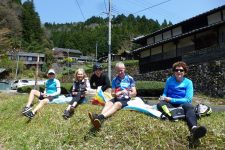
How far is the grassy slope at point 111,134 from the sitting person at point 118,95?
6.6 inches

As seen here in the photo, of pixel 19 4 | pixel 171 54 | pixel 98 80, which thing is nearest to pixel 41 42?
pixel 19 4

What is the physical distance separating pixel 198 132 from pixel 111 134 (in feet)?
5.57

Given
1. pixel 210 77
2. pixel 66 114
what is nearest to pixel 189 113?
pixel 66 114

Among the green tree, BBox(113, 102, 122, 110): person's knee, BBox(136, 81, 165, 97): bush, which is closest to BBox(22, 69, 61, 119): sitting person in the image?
BBox(113, 102, 122, 110): person's knee

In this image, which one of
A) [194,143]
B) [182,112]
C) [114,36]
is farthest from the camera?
[114,36]

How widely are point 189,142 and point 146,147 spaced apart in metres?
0.77

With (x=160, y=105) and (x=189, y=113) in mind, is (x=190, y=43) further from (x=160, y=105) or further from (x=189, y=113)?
(x=189, y=113)

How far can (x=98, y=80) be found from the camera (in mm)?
10008

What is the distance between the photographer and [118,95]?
789 cm

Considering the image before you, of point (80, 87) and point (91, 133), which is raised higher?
point (80, 87)

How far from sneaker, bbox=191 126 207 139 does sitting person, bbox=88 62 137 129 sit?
183 centimetres

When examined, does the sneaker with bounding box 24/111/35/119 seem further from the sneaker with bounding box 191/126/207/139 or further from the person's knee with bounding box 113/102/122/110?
the sneaker with bounding box 191/126/207/139

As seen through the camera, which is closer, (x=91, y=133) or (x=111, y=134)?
(x=111, y=134)

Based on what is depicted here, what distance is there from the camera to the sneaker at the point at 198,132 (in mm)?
6048
